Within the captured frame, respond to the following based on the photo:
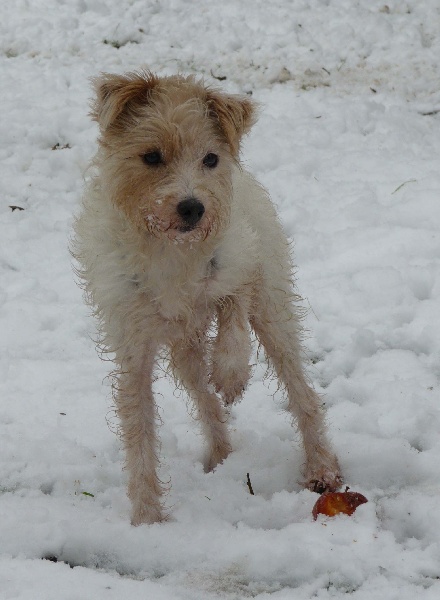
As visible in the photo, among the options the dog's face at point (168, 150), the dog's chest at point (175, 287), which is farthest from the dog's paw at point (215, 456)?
the dog's face at point (168, 150)

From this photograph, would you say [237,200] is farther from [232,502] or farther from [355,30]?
[355,30]

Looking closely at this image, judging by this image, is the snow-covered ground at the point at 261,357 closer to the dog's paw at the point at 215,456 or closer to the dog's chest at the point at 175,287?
the dog's paw at the point at 215,456

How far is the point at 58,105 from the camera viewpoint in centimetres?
845

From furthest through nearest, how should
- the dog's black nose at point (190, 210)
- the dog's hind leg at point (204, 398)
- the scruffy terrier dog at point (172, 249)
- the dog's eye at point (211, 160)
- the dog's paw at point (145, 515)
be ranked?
the dog's hind leg at point (204, 398) → the dog's paw at point (145, 515) → the dog's eye at point (211, 160) → the scruffy terrier dog at point (172, 249) → the dog's black nose at point (190, 210)

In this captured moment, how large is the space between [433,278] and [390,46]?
426 cm

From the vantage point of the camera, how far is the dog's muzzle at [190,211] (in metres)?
3.59

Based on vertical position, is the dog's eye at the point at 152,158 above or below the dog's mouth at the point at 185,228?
above

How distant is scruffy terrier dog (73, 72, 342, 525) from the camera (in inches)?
146

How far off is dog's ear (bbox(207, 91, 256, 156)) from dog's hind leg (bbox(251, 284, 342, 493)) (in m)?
0.81

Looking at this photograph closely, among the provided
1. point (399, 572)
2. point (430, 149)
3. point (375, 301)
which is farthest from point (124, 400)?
point (430, 149)

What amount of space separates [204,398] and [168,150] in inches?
63.5

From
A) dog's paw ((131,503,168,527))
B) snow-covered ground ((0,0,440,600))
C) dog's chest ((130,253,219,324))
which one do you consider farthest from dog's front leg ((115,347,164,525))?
dog's chest ((130,253,219,324))

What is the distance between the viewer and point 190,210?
3598mm

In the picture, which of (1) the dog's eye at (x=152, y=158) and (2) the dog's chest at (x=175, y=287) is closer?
(1) the dog's eye at (x=152, y=158)
